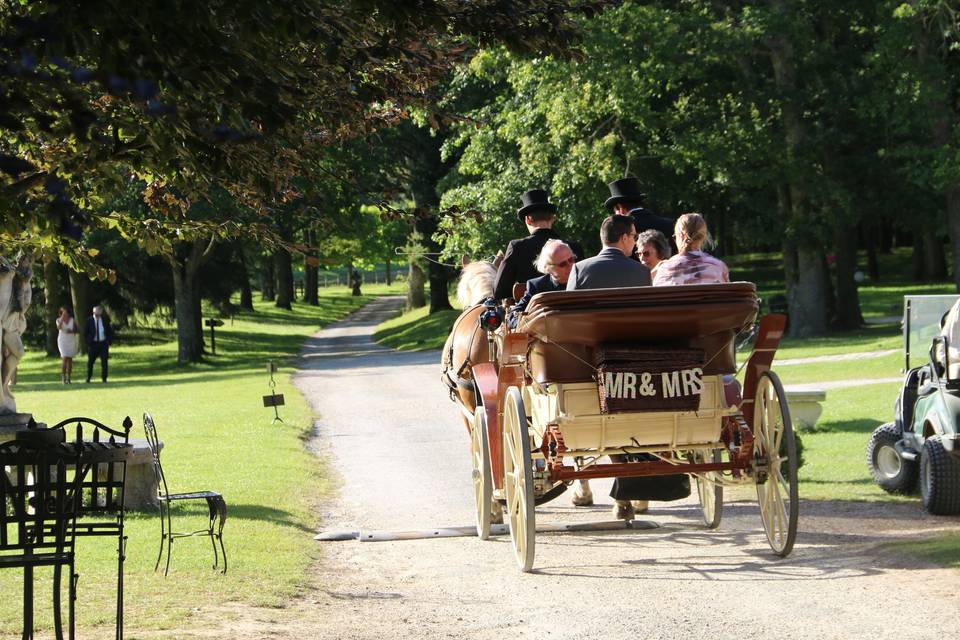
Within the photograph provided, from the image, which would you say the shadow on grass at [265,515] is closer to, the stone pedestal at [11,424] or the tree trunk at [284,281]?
the stone pedestal at [11,424]

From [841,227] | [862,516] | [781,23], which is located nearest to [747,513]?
[862,516]

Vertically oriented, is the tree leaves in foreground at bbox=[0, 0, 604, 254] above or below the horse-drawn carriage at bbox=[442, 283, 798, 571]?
above

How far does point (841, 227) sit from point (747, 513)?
25492mm

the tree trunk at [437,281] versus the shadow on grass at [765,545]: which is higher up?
the tree trunk at [437,281]

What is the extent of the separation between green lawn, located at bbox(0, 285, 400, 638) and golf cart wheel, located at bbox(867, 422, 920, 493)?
5170mm

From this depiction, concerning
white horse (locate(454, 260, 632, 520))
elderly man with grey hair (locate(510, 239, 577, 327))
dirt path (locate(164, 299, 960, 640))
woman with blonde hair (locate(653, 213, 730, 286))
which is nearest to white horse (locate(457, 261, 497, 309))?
white horse (locate(454, 260, 632, 520))

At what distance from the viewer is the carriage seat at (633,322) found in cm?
767

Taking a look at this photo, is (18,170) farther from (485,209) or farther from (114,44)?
(485,209)

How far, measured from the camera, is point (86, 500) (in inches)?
492

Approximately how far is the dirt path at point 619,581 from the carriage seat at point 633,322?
1.35m

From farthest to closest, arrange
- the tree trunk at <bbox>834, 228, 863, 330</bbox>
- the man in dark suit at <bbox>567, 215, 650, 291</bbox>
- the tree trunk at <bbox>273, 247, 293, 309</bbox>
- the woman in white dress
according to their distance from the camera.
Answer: the tree trunk at <bbox>273, 247, 293, 309</bbox>, the tree trunk at <bbox>834, 228, 863, 330</bbox>, the woman in white dress, the man in dark suit at <bbox>567, 215, 650, 291</bbox>

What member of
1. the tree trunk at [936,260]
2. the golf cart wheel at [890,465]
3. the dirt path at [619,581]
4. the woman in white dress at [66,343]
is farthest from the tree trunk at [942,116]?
the tree trunk at [936,260]

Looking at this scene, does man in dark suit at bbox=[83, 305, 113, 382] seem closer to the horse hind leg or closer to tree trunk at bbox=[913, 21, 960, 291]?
tree trunk at bbox=[913, 21, 960, 291]

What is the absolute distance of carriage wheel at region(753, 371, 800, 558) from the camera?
8211 millimetres
